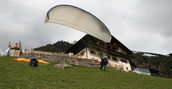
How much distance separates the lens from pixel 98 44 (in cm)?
4194

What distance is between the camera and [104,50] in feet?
142

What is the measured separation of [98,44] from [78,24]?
2066 centimetres

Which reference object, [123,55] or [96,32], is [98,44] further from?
[96,32]

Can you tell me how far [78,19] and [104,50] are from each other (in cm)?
2303

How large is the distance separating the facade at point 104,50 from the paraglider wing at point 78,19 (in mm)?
16666

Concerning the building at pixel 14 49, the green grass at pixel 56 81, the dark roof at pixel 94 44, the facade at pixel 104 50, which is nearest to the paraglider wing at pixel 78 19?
the green grass at pixel 56 81

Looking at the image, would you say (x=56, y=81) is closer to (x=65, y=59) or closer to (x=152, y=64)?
(x=65, y=59)

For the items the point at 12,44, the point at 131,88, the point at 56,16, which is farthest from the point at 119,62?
the point at 131,88

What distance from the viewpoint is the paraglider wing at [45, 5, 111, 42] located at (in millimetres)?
19283

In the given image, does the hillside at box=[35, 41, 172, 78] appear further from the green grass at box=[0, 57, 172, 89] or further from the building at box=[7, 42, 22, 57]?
the green grass at box=[0, 57, 172, 89]

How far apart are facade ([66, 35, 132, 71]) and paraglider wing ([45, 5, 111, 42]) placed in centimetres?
1667

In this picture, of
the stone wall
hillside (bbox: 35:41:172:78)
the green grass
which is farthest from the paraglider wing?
hillside (bbox: 35:41:172:78)

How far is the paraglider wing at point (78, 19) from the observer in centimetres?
1928

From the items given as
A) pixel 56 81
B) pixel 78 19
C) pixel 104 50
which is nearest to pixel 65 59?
pixel 78 19
